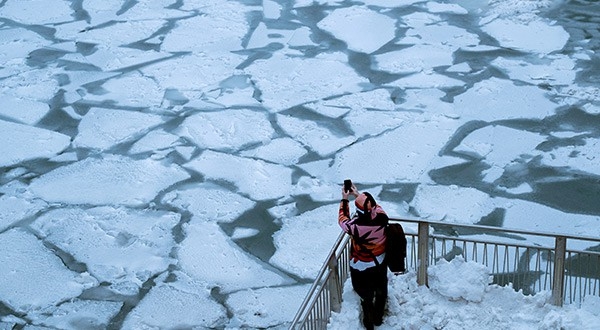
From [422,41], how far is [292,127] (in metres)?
2.93

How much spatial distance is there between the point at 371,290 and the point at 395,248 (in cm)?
31

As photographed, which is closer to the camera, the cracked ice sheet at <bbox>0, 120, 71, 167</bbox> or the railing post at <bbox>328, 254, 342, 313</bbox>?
the railing post at <bbox>328, 254, 342, 313</bbox>

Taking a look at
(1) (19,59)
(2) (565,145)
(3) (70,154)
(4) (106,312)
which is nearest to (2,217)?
(3) (70,154)

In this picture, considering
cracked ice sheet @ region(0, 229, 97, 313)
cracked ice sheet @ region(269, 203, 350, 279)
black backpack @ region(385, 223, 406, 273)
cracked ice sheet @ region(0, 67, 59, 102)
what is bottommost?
cracked ice sheet @ region(269, 203, 350, 279)

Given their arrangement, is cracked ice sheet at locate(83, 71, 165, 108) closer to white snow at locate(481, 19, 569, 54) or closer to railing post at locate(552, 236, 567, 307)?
white snow at locate(481, 19, 569, 54)

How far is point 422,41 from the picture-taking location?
35.3ft

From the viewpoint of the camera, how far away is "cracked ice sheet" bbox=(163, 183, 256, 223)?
289 inches

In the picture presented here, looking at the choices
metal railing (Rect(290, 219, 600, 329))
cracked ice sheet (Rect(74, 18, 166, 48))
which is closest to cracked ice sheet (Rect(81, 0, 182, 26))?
cracked ice sheet (Rect(74, 18, 166, 48))

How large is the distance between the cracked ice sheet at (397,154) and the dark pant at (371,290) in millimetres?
2849

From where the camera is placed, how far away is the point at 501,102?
8.98 metres

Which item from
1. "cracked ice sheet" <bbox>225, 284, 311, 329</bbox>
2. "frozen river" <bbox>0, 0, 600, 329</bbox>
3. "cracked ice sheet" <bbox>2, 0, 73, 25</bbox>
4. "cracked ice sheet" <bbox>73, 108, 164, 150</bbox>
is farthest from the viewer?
"cracked ice sheet" <bbox>2, 0, 73, 25</bbox>

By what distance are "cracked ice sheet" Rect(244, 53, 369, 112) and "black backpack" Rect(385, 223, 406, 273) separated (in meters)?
4.64

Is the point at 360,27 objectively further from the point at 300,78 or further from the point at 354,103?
the point at 354,103

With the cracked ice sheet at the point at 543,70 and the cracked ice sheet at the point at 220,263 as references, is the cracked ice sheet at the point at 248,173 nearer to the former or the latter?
the cracked ice sheet at the point at 220,263
